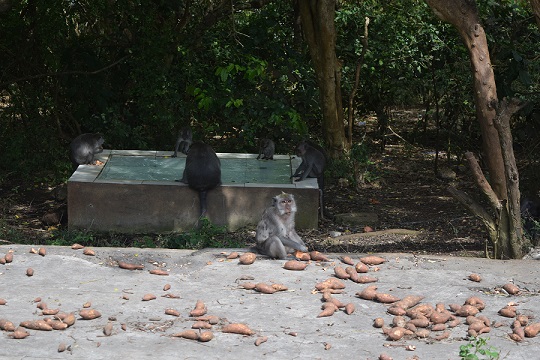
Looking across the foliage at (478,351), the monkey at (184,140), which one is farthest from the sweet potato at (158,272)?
the monkey at (184,140)

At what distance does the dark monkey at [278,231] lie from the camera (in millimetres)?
7023

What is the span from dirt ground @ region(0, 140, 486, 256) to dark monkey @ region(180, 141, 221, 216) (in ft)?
2.15

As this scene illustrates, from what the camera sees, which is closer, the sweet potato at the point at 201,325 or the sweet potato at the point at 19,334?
the sweet potato at the point at 19,334

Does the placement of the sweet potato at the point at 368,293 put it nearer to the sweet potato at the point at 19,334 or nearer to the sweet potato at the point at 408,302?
the sweet potato at the point at 408,302

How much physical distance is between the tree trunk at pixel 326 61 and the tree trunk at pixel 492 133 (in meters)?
4.45

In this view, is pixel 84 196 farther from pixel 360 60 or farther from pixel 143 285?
pixel 360 60

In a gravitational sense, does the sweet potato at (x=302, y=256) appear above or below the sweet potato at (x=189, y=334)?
above

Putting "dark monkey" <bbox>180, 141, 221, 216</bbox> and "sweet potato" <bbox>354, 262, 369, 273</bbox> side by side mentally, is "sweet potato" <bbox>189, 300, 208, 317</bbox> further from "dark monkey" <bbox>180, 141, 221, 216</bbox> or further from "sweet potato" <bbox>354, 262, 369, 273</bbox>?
"dark monkey" <bbox>180, 141, 221, 216</bbox>

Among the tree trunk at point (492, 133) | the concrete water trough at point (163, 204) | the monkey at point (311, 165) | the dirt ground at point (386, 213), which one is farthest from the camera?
the monkey at point (311, 165)

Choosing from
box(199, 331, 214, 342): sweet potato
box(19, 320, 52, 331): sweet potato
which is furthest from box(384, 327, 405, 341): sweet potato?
box(19, 320, 52, 331): sweet potato

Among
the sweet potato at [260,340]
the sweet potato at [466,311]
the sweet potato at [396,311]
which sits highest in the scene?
the sweet potato at [466,311]

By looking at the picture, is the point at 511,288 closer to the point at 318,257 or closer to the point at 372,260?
the point at 372,260

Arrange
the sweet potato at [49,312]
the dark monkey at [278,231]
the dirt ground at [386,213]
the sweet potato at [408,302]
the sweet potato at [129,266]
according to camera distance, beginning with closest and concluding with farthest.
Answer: the sweet potato at [49,312], the sweet potato at [408,302], the sweet potato at [129,266], the dark monkey at [278,231], the dirt ground at [386,213]

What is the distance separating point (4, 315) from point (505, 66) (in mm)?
7291
